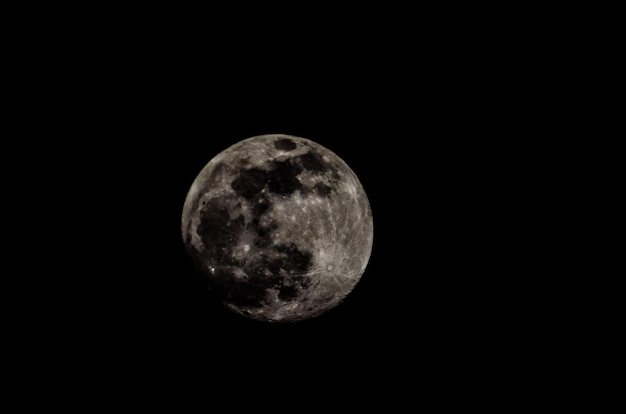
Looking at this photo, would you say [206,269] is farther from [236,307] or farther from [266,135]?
[266,135]

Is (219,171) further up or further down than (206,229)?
further up

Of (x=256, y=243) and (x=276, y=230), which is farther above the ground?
(x=276, y=230)

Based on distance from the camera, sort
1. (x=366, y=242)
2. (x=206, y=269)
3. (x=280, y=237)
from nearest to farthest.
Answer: (x=280, y=237), (x=206, y=269), (x=366, y=242)

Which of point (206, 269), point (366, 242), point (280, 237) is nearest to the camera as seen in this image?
point (280, 237)

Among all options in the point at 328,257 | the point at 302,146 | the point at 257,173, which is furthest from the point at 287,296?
the point at 302,146

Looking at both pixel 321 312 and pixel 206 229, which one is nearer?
pixel 206 229

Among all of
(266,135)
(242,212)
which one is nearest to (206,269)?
(242,212)

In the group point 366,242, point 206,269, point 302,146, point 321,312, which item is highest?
point 302,146
